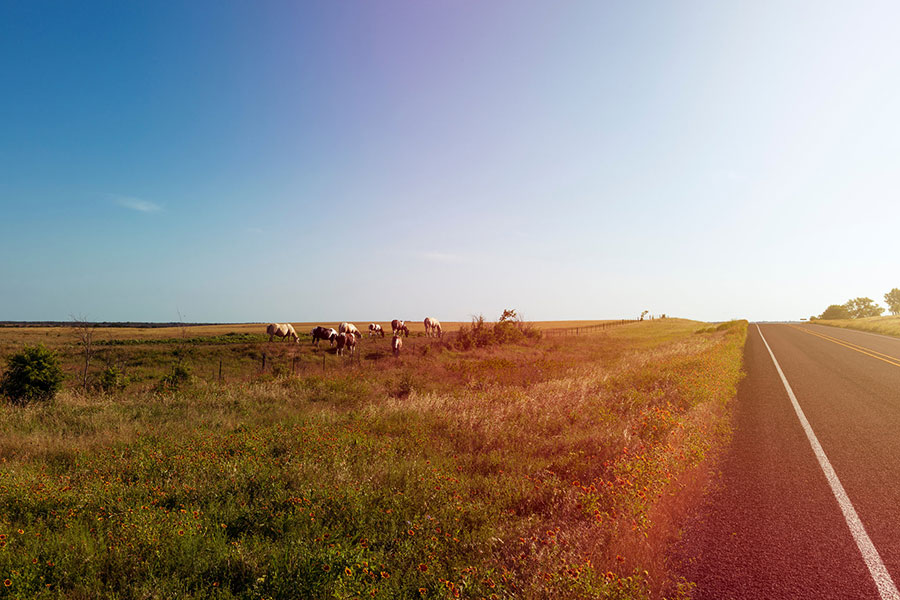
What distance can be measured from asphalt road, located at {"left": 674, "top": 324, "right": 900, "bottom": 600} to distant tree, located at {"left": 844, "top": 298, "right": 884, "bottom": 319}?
167 meters

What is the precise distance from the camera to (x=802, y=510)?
576 centimetres

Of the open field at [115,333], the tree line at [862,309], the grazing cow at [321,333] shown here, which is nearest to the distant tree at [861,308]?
the tree line at [862,309]

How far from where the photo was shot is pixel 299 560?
452 centimetres

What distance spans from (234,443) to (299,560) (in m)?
5.53

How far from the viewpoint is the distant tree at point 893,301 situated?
130 m

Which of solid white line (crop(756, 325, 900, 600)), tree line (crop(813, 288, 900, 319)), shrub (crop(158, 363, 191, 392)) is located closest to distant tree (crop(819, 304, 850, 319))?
tree line (crop(813, 288, 900, 319))

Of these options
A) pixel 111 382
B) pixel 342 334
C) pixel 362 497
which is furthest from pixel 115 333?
pixel 362 497

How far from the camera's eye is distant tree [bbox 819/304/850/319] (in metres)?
127

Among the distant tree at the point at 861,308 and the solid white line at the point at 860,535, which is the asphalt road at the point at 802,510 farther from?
the distant tree at the point at 861,308

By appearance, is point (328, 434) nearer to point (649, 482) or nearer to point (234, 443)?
point (234, 443)

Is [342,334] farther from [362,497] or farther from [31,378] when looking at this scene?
[362,497]

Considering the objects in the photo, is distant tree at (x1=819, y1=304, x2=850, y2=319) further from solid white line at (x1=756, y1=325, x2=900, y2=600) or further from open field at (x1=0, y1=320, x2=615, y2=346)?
solid white line at (x1=756, y1=325, x2=900, y2=600)

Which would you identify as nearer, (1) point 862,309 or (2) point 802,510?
(2) point 802,510

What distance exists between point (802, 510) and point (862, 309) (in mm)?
179860
